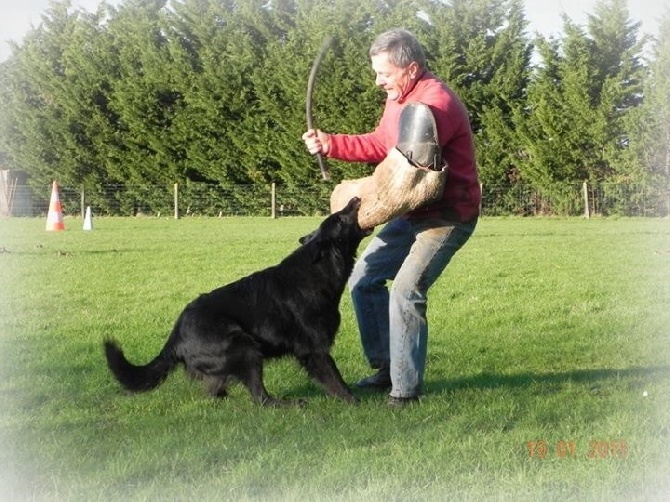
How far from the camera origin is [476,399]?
4.64m

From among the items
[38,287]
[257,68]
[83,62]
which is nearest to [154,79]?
[257,68]

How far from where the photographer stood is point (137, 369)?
4.66m

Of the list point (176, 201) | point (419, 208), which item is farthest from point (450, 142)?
point (176, 201)

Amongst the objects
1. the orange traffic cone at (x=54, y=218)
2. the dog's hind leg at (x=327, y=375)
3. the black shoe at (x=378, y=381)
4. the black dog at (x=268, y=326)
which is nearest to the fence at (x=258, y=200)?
the orange traffic cone at (x=54, y=218)

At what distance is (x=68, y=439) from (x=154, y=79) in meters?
13.9

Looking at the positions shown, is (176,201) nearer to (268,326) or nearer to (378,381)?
(378,381)

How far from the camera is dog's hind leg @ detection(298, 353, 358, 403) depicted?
4.68 m

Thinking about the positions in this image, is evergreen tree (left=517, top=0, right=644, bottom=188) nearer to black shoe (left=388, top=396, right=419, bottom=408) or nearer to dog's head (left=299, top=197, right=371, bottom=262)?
dog's head (left=299, top=197, right=371, bottom=262)

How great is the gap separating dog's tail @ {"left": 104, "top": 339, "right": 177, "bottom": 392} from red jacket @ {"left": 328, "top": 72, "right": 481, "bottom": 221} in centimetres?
148

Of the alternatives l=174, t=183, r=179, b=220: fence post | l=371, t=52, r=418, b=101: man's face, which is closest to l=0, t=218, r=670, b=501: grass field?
l=371, t=52, r=418, b=101: man's face

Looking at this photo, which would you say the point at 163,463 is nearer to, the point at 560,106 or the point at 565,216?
the point at 560,106

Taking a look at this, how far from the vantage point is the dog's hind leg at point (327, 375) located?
4684 mm

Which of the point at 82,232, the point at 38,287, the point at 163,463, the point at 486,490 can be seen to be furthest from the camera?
the point at 82,232

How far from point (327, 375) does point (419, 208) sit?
3.45 ft
